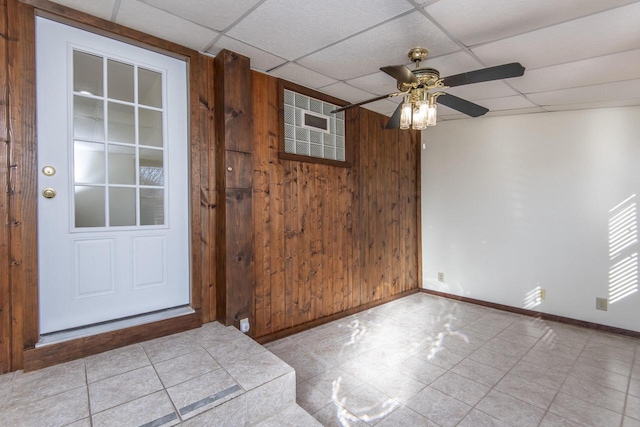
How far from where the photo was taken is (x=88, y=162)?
2.18 meters

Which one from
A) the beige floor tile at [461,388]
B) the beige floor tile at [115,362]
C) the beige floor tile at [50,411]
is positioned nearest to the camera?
the beige floor tile at [50,411]

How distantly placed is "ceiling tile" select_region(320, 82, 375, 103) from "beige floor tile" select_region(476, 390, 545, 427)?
2.99 metres

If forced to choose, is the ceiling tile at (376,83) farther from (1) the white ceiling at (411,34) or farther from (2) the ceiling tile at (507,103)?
(2) the ceiling tile at (507,103)

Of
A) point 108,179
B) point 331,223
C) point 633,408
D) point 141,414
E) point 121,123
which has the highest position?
point 121,123

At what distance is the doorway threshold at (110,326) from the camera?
2014 mm

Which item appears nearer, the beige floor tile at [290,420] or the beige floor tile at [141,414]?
the beige floor tile at [141,414]

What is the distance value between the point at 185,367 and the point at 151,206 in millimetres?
1230

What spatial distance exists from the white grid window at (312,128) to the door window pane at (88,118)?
60.8 inches

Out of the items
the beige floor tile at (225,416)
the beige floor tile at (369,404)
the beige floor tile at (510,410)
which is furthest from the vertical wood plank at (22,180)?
the beige floor tile at (510,410)

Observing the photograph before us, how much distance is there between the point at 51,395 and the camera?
5.48 feet

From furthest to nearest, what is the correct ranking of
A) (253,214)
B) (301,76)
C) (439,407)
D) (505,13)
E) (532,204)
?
(532,204) → (301,76) → (253,214) → (439,407) → (505,13)

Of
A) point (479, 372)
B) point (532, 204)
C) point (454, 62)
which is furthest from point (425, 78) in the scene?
point (532, 204)

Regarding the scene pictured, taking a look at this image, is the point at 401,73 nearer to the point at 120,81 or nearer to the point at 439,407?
the point at 120,81

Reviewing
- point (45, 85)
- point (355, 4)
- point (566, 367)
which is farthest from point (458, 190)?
point (45, 85)
